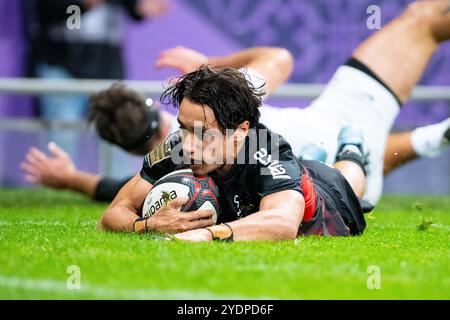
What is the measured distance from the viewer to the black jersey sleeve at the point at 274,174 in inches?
237

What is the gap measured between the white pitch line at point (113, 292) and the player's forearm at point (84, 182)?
17.9ft

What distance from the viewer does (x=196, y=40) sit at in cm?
1273

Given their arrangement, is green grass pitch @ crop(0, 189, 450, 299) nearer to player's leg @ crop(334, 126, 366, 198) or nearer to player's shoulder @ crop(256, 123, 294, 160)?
player's shoulder @ crop(256, 123, 294, 160)

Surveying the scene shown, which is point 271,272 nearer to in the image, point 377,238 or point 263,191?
point 263,191

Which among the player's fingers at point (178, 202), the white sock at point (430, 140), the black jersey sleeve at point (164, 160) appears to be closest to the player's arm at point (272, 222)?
the player's fingers at point (178, 202)

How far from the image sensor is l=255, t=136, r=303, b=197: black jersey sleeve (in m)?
6.01

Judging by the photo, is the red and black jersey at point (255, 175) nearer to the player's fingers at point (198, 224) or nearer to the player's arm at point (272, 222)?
the player's arm at point (272, 222)

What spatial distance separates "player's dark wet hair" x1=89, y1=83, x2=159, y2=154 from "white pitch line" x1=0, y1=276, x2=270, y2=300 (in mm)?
4659

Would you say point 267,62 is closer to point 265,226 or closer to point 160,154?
point 160,154

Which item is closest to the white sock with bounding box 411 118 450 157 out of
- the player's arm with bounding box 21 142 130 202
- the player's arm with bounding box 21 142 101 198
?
the player's arm with bounding box 21 142 130 202

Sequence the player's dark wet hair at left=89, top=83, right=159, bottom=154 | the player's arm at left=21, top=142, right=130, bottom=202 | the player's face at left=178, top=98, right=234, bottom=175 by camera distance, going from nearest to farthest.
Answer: the player's face at left=178, top=98, right=234, bottom=175, the player's dark wet hair at left=89, top=83, right=159, bottom=154, the player's arm at left=21, top=142, right=130, bottom=202

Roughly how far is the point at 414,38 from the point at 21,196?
173 inches

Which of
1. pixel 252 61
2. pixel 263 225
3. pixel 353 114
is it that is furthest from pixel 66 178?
pixel 263 225
